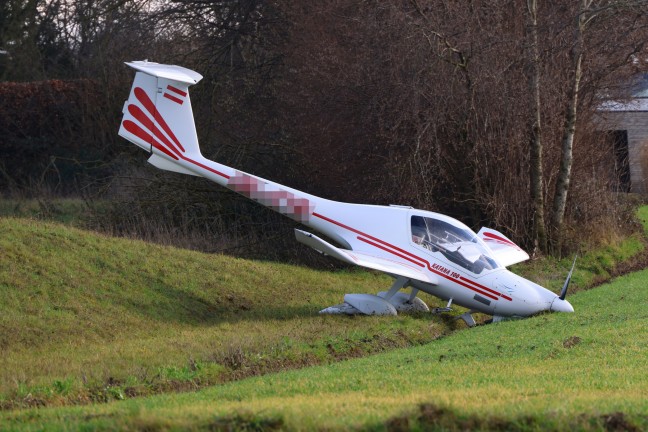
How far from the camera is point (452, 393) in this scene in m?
8.93

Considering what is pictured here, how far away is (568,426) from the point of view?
22.9ft

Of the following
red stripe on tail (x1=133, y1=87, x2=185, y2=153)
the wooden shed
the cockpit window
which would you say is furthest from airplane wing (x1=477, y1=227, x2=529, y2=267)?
the wooden shed

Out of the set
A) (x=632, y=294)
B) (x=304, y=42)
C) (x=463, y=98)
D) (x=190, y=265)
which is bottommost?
(x=632, y=294)

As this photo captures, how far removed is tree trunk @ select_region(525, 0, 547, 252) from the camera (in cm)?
2369

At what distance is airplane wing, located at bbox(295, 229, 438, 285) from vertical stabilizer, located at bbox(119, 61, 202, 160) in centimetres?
376

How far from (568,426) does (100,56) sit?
Answer: 89.0 ft

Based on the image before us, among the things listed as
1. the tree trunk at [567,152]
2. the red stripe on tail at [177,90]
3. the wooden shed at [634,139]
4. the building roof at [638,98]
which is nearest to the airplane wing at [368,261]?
the red stripe on tail at [177,90]

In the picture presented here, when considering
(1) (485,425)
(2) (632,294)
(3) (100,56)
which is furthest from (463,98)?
(1) (485,425)

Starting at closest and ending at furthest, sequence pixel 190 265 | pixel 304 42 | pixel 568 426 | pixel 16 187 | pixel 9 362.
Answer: pixel 568 426 → pixel 9 362 → pixel 190 265 → pixel 304 42 → pixel 16 187

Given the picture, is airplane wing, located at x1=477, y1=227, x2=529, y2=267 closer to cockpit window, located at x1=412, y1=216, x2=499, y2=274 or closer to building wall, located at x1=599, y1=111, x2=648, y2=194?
cockpit window, located at x1=412, y1=216, x2=499, y2=274

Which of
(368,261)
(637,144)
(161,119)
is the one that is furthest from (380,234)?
(637,144)

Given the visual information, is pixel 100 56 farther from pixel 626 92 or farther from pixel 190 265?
pixel 626 92

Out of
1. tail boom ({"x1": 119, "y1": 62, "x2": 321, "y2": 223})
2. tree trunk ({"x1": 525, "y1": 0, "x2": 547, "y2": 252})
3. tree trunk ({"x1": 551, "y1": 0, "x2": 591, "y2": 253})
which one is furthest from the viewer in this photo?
tree trunk ({"x1": 551, "y1": 0, "x2": 591, "y2": 253})

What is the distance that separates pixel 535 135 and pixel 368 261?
31.0 ft
